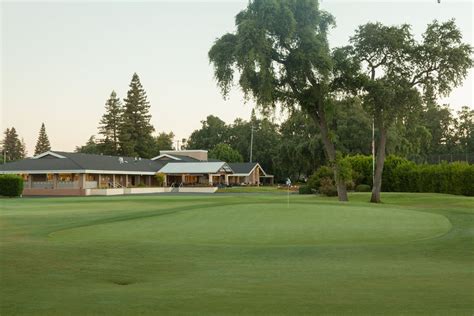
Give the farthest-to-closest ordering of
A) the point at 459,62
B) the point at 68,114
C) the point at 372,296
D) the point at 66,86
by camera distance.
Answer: the point at 68,114 → the point at 66,86 → the point at 459,62 → the point at 372,296

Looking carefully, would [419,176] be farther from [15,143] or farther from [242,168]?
[15,143]

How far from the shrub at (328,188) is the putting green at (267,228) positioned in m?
32.0

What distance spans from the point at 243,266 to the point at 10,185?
55907 millimetres

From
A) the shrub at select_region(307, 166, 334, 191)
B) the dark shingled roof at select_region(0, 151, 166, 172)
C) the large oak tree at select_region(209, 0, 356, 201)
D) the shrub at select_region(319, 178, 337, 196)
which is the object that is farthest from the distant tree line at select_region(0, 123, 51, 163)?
the large oak tree at select_region(209, 0, 356, 201)

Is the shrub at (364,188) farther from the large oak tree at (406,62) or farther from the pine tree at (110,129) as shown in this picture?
the pine tree at (110,129)

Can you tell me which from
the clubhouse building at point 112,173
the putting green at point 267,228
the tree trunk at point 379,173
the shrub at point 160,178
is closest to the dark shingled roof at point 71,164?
the clubhouse building at point 112,173

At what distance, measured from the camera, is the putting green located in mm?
13648

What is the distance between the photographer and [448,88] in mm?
41312

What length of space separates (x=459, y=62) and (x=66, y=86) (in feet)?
102

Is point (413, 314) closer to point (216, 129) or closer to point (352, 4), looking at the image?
point (352, 4)

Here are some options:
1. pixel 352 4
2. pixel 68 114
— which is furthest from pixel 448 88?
pixel 68 114

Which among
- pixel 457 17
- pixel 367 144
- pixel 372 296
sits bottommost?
pixel 372 296

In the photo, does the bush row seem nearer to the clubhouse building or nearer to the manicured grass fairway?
the clubhouse building

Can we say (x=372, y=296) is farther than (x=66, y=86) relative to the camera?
No
